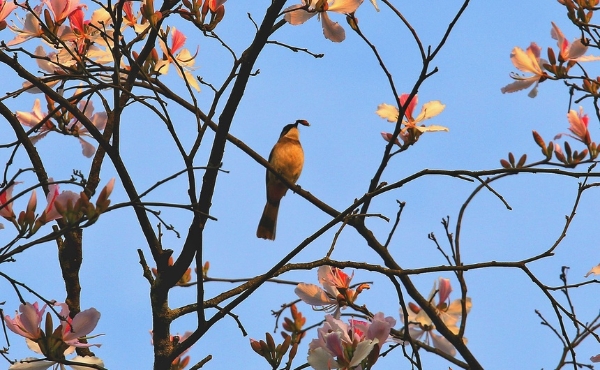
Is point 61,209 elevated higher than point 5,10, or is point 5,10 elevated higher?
point 5,10

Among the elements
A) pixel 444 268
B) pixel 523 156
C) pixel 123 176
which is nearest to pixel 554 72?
pixel 523 156

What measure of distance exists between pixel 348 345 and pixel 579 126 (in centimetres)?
139

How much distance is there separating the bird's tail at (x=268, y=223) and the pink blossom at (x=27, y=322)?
146 inches

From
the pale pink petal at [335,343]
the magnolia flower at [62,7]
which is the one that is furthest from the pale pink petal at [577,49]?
the magnolia flower at [62,7]

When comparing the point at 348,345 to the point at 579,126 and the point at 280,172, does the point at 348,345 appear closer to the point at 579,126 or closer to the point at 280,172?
the point at 579,126

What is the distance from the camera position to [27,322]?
2033 mm

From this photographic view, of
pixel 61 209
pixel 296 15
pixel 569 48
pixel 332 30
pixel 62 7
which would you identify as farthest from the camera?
pixel 569 48

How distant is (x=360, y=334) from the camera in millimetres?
2105

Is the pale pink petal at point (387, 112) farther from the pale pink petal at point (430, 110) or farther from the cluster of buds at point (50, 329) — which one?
the cluster of buds at point (50, 329)

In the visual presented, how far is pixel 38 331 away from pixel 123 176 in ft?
2.28

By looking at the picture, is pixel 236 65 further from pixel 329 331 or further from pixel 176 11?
pixel 329 331

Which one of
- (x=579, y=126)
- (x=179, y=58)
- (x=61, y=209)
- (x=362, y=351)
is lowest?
(x=362, y=351)

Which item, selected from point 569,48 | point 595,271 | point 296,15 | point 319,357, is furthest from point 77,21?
point 595,271

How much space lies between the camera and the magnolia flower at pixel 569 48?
287 centimetres
